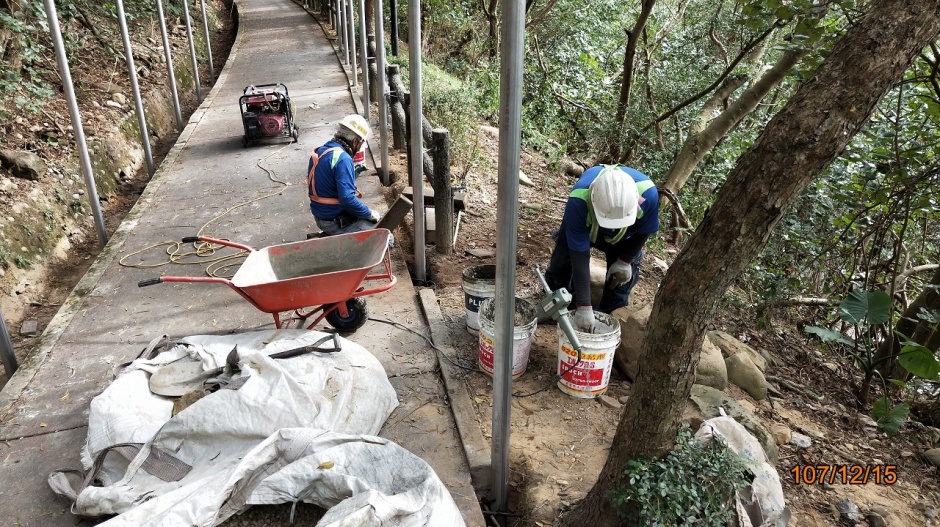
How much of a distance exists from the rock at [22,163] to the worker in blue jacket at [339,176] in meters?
3.87

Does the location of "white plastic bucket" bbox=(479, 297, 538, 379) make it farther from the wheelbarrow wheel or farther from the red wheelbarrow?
the wheelbarrow wheel

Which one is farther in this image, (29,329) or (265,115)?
(265,115)

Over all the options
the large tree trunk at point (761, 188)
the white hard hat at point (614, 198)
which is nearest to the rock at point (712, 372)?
the white hard hat at point (614, 198)

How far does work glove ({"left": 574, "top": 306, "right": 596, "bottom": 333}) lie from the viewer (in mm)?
3807

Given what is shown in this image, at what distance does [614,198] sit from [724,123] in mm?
3997

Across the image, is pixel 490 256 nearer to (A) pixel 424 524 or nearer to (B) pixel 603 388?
→ (B) pixel 603 388

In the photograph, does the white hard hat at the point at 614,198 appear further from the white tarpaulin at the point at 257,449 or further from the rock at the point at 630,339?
the white tarpaulin at the point at 257,449

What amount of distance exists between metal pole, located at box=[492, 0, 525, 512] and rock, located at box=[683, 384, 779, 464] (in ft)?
3.64

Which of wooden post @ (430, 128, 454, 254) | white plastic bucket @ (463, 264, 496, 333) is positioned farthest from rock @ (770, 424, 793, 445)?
wooden post @ (430, 128, 454, 254)

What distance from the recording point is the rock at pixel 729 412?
328 cm

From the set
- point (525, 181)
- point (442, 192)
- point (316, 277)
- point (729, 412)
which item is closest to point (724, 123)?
point (525, 181)

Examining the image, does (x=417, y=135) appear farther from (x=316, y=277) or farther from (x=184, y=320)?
(x=184, y=320)
